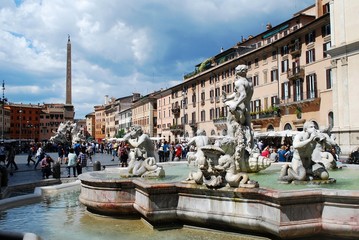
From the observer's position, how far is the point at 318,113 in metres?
34.3

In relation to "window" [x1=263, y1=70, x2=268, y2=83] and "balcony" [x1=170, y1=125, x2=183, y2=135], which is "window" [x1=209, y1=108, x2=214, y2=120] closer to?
"balcony" [x1=170, y1=125, x2=183, y2=135]

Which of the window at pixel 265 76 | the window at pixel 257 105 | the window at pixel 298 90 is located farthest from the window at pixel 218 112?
the window at pixel 298 90

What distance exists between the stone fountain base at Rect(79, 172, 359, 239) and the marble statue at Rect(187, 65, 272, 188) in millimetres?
184

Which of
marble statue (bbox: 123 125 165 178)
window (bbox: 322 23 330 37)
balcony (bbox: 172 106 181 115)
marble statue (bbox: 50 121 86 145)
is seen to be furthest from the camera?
balcony (bbox: 172 106 181 115)

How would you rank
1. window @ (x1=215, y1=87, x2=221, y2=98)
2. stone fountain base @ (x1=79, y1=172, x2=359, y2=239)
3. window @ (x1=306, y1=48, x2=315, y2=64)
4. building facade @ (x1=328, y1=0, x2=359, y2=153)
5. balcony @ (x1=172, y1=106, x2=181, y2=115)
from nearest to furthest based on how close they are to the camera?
1. stone fountain base @ (x1=79, y1=172, x2=359, y2=239)
2. building facade @ (x1=328, y1=0, x2=359, y2=153)
3. window @ (x1=306, y1=48, x2=315, y2=64)
4. window @ (x1=215, y1=87, x2=221, y2=98)
5. balcony @ (x1=172, y1=106, x2=181, y2=115)

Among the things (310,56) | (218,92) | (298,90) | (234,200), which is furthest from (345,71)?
(234,200)

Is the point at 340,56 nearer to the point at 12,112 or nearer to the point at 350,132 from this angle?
the point at 350,132

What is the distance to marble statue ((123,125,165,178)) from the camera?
7.62m

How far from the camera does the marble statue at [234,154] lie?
5.70m

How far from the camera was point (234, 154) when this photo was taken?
27.7 feet

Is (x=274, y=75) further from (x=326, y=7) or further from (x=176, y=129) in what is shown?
(x=176, y=129)

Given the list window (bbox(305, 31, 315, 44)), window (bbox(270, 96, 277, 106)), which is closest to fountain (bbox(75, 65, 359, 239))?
window (bbox(305, 31, 315, 44))

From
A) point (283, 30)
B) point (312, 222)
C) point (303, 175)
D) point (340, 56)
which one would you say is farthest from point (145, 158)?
point (283, 30)

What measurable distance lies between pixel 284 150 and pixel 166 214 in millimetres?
12659
